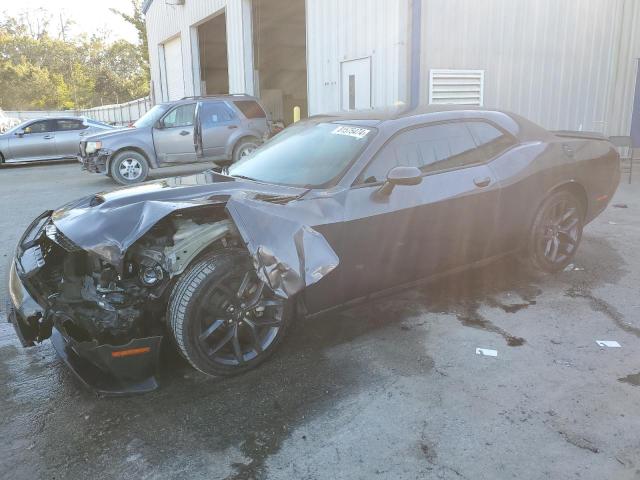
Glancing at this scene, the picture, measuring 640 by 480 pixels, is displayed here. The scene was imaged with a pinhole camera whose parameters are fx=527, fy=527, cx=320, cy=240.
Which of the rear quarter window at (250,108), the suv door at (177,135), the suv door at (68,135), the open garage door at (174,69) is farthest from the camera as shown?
the open garage door at (174,69)

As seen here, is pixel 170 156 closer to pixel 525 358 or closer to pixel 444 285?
pixel 444 285

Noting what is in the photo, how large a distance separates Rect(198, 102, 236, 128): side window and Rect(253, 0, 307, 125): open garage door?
6873 mm

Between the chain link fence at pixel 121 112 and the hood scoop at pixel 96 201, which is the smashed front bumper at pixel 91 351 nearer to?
the hood scoop at pixel 96 201

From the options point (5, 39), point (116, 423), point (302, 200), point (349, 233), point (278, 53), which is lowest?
point (116, 423)

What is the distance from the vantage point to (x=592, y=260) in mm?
5391

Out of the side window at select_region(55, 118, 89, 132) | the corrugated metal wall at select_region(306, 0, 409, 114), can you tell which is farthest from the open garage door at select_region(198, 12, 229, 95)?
the corrugated metal wall at select_region(306, 0, 409, 114)

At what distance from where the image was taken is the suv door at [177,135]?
36.5 ft

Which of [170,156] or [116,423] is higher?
[170,156]

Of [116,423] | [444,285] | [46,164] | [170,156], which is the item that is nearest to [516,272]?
[444,285]

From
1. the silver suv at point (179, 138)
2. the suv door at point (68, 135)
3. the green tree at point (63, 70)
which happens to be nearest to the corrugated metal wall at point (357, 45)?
the silver suv at point (179, 138)

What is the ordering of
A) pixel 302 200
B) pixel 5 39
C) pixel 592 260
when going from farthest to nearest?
1. pixel 5 39
2. pixel 592 260
3. pixel 302 200

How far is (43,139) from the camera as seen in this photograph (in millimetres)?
14977

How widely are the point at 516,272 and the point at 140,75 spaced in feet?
202

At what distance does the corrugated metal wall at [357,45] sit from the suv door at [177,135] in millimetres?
2722
